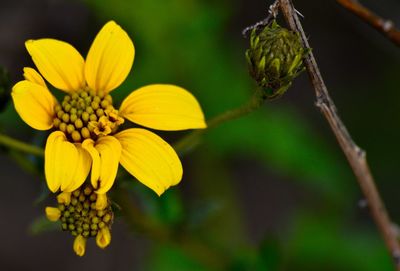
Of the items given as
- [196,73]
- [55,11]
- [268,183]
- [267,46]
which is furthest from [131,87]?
[267,46]

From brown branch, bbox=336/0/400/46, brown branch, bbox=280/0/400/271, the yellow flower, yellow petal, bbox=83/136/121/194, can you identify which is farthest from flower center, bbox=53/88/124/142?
brown branch, bbox=336/0/400/46

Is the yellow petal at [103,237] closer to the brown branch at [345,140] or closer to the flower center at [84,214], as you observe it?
the flower center at [84,214]

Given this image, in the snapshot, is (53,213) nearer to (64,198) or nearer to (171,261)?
(64,198)

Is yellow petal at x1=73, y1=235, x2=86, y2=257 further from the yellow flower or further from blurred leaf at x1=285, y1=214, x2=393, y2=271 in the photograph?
blurred leaf at x1=285, y1=214, x2=393, y2=271

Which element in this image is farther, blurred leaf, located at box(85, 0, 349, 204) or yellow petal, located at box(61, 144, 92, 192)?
blurred leaf, located at box(85, 0, 349, 204)

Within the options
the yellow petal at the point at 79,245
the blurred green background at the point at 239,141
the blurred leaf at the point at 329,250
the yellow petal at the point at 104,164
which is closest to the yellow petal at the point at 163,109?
the yellow petal at the point at 104,164
